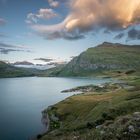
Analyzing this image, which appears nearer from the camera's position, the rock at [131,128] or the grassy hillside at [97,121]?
the rock at [131,128]

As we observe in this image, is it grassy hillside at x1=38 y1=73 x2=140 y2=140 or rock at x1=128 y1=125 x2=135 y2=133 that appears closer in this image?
rock at x1=128 y1=125 x2=135 y2=133

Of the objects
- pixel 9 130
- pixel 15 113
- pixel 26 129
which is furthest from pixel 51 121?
pixel 15 113

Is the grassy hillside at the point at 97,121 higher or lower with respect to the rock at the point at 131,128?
lower

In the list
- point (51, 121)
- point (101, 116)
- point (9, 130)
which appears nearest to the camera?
point (101, 116)

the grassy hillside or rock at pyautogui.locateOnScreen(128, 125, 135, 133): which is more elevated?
rock at pyautogui.locateOnScreen(128, 125, 135, 133)

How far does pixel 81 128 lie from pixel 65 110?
3648 cm

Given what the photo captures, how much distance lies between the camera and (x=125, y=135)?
95.1 ft

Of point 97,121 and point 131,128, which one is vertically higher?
point 131,128

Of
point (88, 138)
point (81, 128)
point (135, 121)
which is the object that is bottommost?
point (81, 128)

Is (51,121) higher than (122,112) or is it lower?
lower

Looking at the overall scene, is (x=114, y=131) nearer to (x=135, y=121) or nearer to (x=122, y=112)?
(x=135, y=121)

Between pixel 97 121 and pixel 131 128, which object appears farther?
pixel 97 121

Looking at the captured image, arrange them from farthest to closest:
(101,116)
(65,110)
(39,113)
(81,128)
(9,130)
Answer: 1. (39,113)
2. (65,110)
3. (9,130)
4. (101,116)
5. (81,128)

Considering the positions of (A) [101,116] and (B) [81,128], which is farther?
(A) [101,116]
